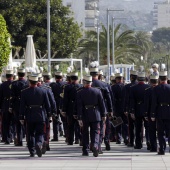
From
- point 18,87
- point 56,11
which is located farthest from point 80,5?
point 18,87

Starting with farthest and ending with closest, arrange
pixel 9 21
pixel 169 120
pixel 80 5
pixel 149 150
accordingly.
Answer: pixel 80 5, pixel 9 21, pixel 149 150, pixel 169 120

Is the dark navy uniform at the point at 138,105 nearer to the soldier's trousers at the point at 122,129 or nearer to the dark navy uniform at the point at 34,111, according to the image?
the soldier's trousers at the point at 122,129

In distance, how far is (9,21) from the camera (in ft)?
204

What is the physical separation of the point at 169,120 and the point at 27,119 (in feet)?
10.8

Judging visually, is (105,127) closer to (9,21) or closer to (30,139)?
(30,139)

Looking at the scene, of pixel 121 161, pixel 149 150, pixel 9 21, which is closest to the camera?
pixel 121 161

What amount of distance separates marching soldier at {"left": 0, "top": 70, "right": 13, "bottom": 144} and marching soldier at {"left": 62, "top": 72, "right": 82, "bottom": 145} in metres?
1.54

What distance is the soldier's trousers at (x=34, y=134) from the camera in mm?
21344

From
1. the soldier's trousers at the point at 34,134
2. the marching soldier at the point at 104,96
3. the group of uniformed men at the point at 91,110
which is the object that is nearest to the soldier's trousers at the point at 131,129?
the group of uniformed men at the point at 91,110

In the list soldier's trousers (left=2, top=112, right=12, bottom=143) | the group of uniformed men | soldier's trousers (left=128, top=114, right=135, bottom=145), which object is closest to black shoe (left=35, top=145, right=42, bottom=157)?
the group of uniformed men

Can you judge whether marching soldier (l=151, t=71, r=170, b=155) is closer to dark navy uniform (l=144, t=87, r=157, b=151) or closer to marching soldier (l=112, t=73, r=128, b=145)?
dark navy uniform (l=144, t=87, r=157, b=151)

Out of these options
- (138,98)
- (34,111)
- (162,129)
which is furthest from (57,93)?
(162,129)

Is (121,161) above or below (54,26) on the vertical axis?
below

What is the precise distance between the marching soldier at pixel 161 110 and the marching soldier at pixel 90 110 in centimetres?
123
